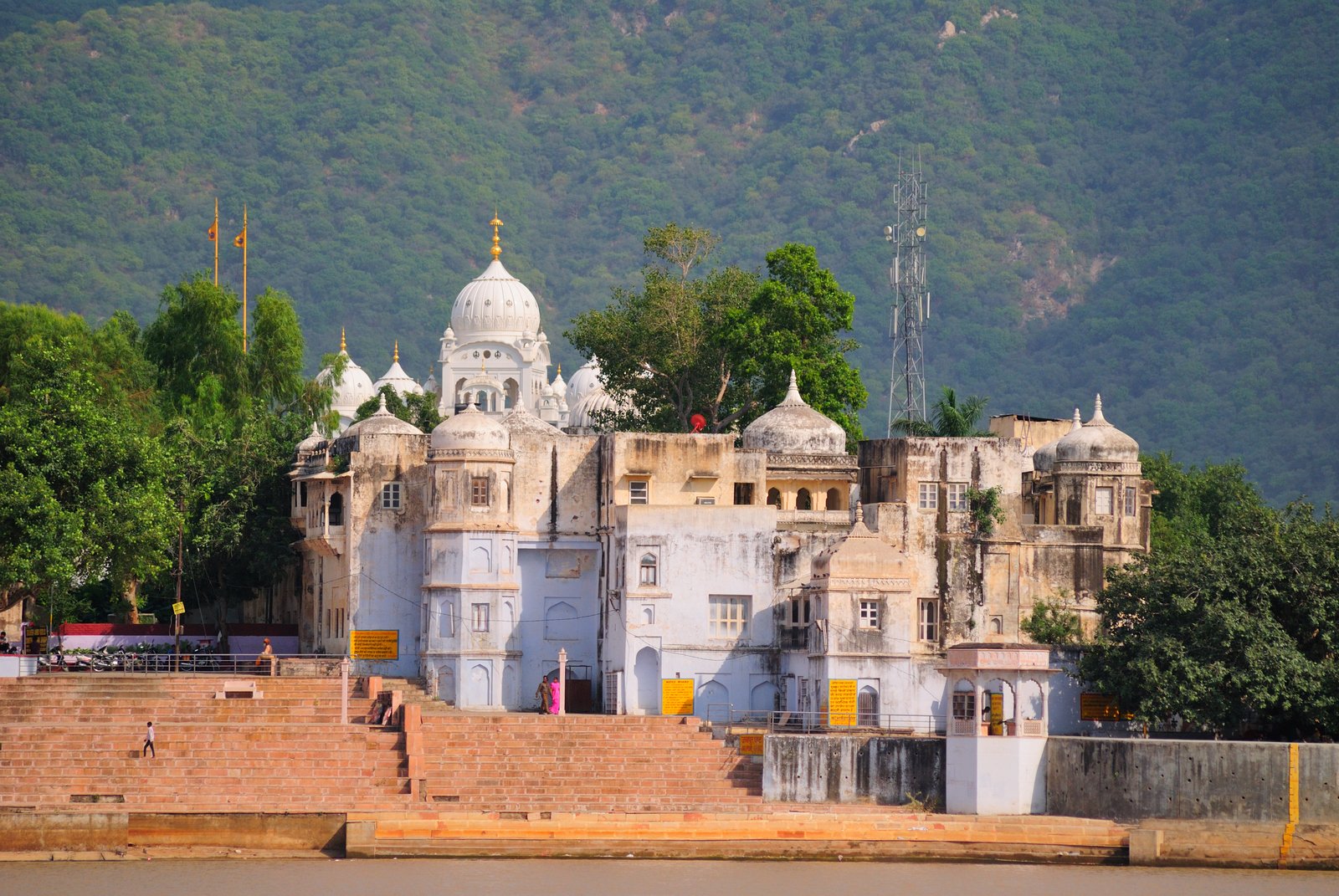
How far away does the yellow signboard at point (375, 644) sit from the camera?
52.5m

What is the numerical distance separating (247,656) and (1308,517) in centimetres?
2402

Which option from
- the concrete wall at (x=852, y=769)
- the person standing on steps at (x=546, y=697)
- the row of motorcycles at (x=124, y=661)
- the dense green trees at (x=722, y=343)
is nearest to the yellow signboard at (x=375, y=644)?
the row of motorcycles at (x=124, y=661)

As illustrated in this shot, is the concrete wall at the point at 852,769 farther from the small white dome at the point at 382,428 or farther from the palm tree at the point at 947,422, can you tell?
the palm tree at the point at 947,422

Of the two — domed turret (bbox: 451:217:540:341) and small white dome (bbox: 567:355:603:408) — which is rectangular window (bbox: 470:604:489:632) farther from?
domed turret (bbox: 451:217:540:341)

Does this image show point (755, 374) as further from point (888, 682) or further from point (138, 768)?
point (138, 768)

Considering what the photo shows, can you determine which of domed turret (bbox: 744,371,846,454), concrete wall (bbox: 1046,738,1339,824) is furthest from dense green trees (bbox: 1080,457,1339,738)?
domed turret (bbox: 744,371,846,454)

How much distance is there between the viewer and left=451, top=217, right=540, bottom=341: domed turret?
315 ft

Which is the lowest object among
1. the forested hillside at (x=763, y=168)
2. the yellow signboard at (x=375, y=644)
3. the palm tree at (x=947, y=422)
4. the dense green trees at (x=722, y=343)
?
the yellow signboard at (x=375, y=644)

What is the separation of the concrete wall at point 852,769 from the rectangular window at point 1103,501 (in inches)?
448

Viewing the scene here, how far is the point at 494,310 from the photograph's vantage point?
96000 millimetres

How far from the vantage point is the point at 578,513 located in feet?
175

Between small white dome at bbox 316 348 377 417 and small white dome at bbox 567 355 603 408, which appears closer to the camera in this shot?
small white dome at bbox 316 348 377 417

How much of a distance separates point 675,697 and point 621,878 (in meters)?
11.1

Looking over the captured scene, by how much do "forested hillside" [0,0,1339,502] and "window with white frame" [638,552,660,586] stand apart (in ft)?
200
